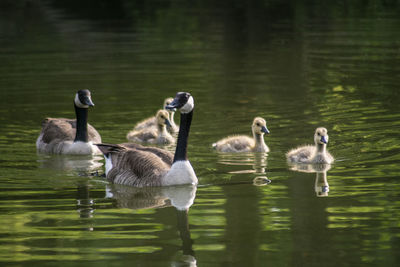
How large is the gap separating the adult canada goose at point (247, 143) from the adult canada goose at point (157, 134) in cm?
168

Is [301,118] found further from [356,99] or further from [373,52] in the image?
[373,52]

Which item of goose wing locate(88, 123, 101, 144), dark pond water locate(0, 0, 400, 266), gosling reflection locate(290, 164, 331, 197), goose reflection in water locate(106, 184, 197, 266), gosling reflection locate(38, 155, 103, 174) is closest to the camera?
dark pond water locate(0, 0, 400, 266)

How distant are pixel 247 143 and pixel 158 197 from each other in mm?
3588

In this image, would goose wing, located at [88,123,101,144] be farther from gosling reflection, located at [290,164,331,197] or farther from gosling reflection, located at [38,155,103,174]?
gosling reflection, located at [290,164,331,197]

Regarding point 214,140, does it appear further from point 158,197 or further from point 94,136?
point 158,197

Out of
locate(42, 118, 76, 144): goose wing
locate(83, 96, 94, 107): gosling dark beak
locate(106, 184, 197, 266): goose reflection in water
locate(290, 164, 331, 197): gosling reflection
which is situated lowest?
locate(106, 184, 197, 266): goose reflection in water

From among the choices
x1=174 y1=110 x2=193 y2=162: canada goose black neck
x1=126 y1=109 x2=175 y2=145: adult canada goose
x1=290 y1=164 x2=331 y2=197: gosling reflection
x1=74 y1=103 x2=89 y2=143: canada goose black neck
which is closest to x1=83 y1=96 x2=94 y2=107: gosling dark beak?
x1=74 y1=103 x2=89 y2=143: canada goose black neck

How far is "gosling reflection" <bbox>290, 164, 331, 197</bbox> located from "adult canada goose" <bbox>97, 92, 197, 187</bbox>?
183 cm

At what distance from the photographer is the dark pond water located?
9297 mm

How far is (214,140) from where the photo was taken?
1598 centimetres

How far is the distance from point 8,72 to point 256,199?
15.4m

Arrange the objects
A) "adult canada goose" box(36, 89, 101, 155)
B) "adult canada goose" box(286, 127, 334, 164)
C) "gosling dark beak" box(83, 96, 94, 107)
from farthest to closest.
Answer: "adult canada goose" box(36, 89, 101, 155) < "gosling dark beak" box(83, 96, 94, 107) < "adult canada goose" box(286, 127, 334, 164)

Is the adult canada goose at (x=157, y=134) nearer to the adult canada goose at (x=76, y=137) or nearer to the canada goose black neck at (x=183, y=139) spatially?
the adult canada goose at (x=76, y=137)

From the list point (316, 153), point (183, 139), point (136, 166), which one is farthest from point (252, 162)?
point (136, 166)
